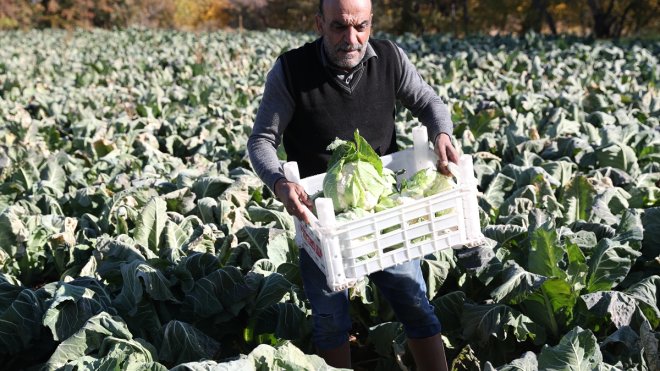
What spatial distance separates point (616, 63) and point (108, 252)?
10.6m

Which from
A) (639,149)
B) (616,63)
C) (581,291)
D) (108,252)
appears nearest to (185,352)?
(108,252)

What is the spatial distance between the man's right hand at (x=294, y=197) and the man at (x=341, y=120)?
104 mm

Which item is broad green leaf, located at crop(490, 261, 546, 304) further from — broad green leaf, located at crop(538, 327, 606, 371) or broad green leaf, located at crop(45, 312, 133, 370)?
Answer: broad green leaf, located at crop(45, 312, 133, 370)

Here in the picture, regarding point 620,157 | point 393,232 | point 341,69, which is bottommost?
point 620,157

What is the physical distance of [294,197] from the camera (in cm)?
265

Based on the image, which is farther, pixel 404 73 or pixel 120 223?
pixel 120 223

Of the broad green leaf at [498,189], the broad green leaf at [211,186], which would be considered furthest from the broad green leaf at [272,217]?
the broad green leaf at [498,189]

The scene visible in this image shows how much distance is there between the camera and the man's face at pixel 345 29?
8.97ft

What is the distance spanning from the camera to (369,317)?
4211 mm

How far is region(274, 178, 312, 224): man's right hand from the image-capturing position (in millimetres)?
2631

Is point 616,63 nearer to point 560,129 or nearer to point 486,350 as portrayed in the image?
point 560,129

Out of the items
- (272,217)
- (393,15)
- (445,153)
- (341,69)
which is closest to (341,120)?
(341,69)

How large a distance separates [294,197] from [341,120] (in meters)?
0.53

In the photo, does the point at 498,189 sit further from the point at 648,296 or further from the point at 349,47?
the point at 349,47
